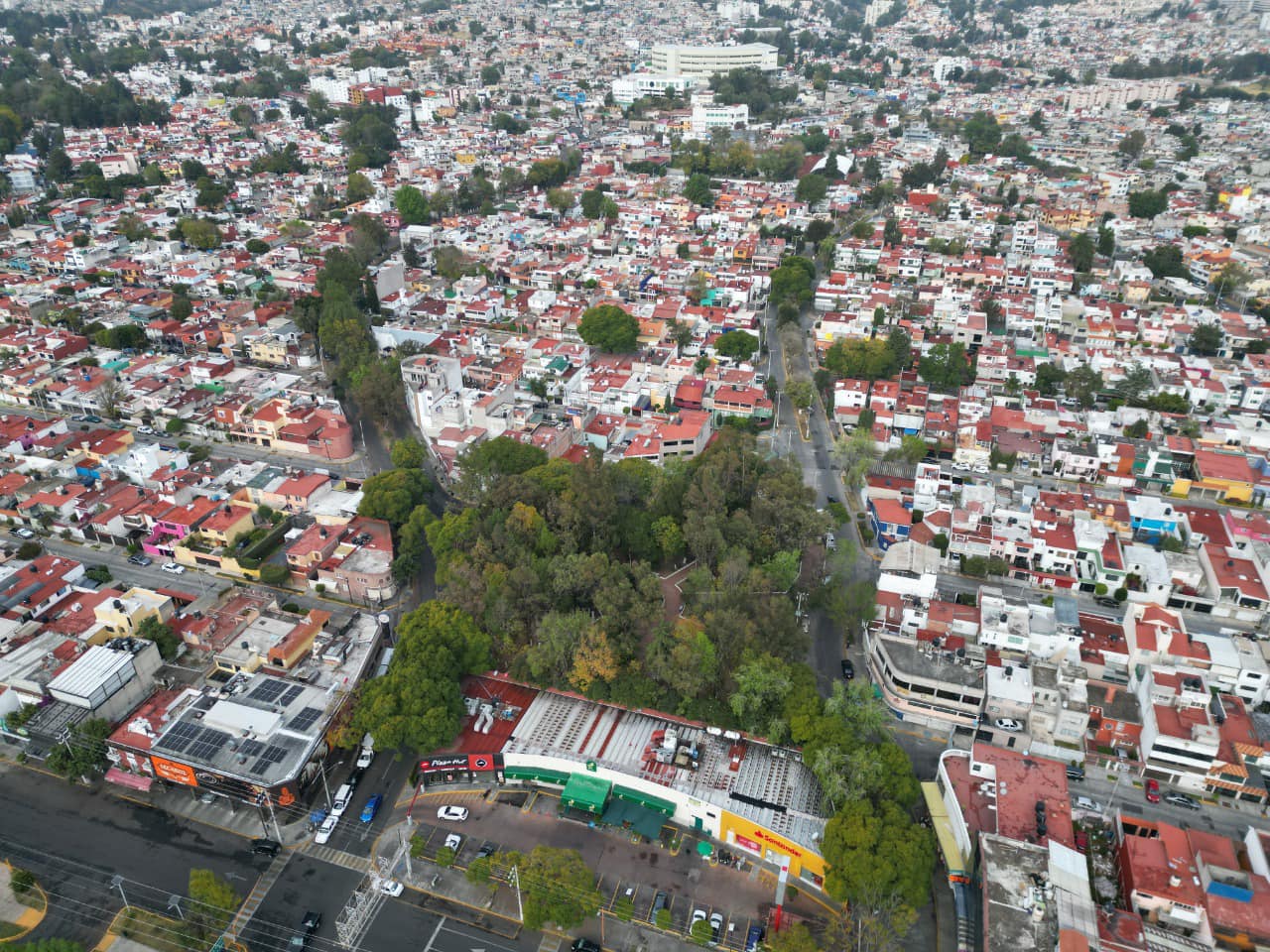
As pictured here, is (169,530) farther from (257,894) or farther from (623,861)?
(623,861)

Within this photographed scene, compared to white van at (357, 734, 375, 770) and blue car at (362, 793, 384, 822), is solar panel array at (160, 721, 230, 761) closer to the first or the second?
white van at (357, 734, 375, 770)

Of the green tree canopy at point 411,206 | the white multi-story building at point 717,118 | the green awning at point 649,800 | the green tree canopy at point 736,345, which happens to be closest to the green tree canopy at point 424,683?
the green awning at point 649,800

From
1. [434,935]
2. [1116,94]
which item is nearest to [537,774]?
[434,935]

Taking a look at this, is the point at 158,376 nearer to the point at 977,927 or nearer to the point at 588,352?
the point at 588,352

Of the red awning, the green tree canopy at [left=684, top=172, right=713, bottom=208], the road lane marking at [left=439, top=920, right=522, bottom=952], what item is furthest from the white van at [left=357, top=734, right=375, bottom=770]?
the green tree canopy at [left=684, top=172, right=713, bottom=208]

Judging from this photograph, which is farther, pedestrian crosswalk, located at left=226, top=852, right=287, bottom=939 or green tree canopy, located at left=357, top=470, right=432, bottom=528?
green tree canopy, located at left=357, top=470, right=432, bottom=528

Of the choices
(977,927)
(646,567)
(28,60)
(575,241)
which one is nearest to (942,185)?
(575,241)
